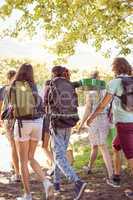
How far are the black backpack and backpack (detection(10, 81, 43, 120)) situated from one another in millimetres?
1125

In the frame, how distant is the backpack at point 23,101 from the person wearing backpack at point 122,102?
0.86 m

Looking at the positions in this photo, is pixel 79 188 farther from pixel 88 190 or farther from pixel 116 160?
pixel 116 160

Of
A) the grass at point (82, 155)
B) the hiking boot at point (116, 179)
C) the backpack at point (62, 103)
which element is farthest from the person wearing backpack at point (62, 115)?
the grass at point (82, 155)

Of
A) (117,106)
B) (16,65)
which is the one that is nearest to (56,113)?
(117,106)

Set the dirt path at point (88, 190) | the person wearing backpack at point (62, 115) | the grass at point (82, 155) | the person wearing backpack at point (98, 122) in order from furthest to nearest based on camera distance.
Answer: the grass at point (82, 155)
the person wearing backpack at point (98, 122)
the dirt path at point (88, 190)
the person wearing backpack at point (62, 115)

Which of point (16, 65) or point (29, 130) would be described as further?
point (16, 65)

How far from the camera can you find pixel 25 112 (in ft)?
22.8

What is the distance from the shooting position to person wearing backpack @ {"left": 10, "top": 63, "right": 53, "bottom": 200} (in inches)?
273

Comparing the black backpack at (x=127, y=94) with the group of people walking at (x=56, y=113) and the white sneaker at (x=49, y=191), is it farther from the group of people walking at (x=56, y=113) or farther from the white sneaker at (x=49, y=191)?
the white sneaker at (x=49, y=191)

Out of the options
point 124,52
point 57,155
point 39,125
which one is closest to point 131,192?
point 57,155

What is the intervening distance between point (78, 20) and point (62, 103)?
18.7 feet

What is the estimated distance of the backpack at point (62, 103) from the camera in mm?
7184

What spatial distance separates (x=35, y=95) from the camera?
7086 millimetres

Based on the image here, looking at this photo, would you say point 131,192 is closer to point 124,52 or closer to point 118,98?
point 118,98
